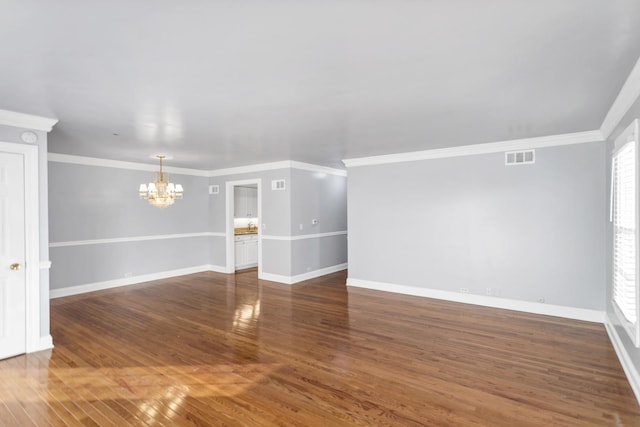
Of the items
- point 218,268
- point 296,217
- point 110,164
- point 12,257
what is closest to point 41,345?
point 12,257

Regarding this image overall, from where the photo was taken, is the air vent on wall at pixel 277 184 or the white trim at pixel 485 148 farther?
the air vent on wall at pixel 277 184

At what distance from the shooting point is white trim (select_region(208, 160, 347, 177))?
697 centimetres

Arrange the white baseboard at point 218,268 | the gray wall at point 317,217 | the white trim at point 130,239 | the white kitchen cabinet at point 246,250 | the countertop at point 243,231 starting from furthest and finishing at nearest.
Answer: the countertop at point 243,231 < the white kitchen cabinet at point 246,250 < the white baseboard at point 218,268 < the gray wall at point 317,217 < the white trim at point 130,239

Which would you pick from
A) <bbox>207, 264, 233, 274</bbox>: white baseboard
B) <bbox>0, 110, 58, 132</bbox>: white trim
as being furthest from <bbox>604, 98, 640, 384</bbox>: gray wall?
<bbox>207, 264, 233, 274</bbox>: white baseboard

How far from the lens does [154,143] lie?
5094mm

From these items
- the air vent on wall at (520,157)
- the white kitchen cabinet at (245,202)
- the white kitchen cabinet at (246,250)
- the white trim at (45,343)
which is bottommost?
the white trim at (45,343)

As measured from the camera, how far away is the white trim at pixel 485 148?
4.59 metres

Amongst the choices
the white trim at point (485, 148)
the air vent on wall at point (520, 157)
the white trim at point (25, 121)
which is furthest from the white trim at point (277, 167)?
the white trim at point (25, 121)

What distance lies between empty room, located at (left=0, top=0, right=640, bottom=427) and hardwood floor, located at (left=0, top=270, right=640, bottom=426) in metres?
0.03

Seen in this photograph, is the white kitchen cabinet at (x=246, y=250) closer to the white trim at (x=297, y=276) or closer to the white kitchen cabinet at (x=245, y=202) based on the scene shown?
the white kitchen cabinet at (x=245, y=202)

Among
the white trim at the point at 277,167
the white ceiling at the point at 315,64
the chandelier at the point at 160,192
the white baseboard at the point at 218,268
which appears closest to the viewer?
the white ceiling at the point at 315,64

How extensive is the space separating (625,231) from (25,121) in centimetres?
602

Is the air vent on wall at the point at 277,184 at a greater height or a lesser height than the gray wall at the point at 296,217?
greater

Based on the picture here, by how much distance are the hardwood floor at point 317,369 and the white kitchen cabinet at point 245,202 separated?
387 cm
